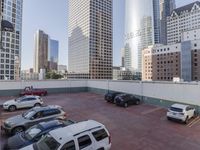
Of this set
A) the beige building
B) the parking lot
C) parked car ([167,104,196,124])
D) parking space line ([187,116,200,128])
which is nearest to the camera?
the parking lot

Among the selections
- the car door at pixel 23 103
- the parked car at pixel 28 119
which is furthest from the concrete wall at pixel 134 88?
the parked car at pixel 28 119

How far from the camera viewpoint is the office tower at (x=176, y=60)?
80.1 m

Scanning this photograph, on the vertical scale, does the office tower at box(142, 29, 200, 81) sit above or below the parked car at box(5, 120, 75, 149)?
above

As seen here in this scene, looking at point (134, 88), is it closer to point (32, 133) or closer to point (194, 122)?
point (194, 122)

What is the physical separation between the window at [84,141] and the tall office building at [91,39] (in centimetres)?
12155

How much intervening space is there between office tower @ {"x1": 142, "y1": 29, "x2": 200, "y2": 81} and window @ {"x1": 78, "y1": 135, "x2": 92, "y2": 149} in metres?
77.8

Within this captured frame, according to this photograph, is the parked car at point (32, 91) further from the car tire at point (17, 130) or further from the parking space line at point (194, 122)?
the parking space line at point (194, 122)

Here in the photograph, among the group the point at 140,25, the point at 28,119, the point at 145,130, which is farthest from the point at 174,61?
the point at 28,119

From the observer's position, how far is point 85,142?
259 inches

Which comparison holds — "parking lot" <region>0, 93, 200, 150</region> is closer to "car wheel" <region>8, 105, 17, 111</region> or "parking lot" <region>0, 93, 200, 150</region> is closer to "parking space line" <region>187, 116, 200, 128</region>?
"parking space line" <region>187, 116, 200, 128</region>

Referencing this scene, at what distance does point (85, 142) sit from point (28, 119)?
18.8 ft

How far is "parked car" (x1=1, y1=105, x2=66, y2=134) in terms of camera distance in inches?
394

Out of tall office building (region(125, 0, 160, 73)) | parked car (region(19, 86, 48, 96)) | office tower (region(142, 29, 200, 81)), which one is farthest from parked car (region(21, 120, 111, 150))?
tall office building (region(125, 0, 160, 73))

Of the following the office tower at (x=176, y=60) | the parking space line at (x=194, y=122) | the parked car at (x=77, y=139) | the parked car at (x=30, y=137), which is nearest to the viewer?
the parked car at (x=77, y=139)
